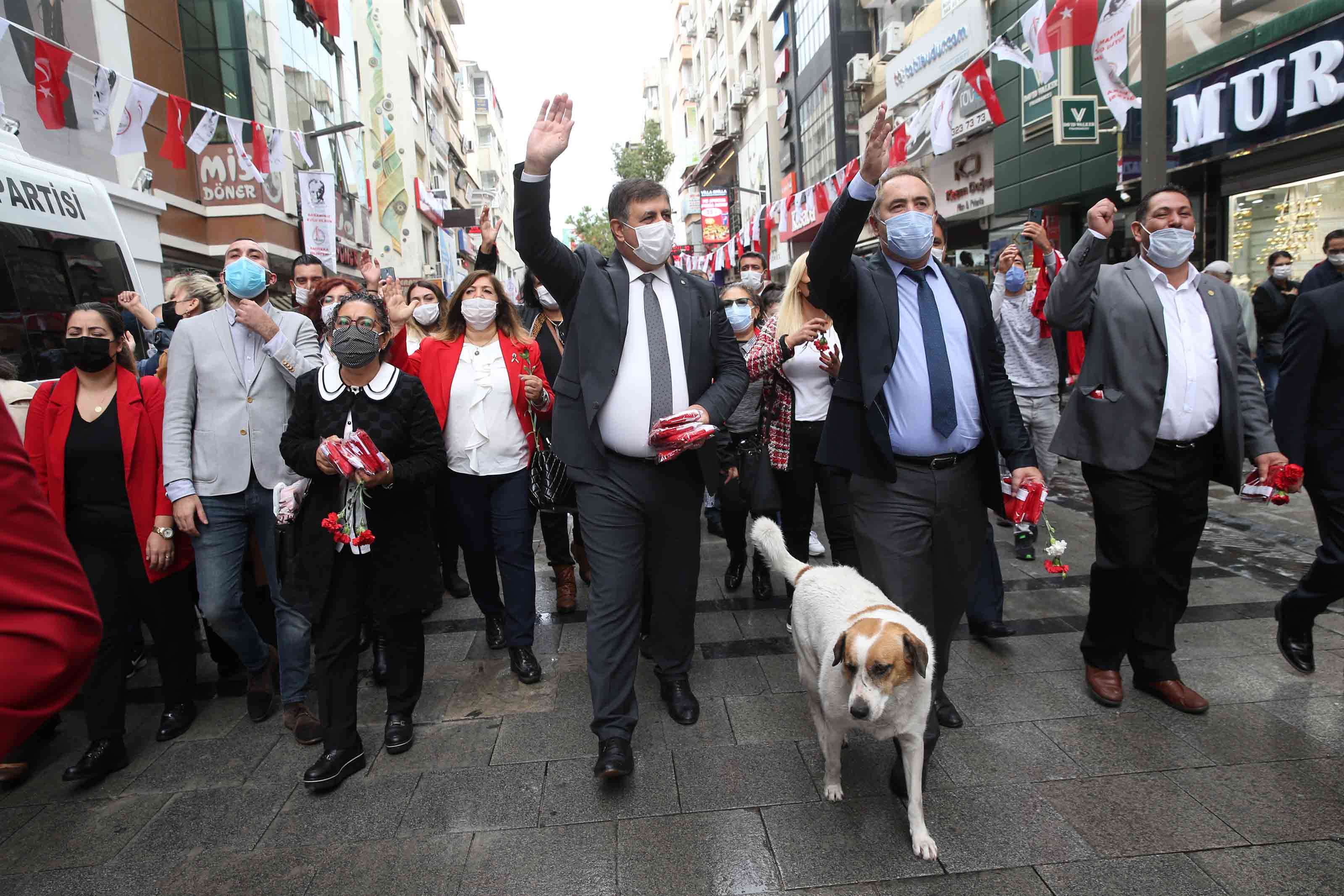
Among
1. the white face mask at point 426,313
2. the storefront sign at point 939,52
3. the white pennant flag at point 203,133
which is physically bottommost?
the white face mask at point 426,313

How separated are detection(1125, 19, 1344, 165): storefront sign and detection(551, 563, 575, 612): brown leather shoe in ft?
23.8

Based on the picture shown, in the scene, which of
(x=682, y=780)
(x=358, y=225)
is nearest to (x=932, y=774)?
(x=682, y=780)

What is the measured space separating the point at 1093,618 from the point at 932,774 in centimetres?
128

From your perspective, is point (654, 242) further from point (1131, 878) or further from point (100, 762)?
point (100, 762)

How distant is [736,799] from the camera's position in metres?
3.14

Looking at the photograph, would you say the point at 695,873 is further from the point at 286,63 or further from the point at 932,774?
the point at 286,63

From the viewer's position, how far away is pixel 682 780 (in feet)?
10.8

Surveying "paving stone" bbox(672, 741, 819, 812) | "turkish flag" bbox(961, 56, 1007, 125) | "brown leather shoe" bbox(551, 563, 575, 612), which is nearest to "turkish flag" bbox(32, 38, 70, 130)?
"brown leather shoe" bbox(551, 563, 575, 612)

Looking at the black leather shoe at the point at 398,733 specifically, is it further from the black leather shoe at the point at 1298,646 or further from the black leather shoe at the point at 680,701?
the black leather shoe at the point at 1298,646

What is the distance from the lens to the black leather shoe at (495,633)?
4926mm

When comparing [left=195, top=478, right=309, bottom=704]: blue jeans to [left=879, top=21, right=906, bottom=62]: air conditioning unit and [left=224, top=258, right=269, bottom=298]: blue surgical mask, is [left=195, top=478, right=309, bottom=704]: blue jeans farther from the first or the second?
[left=879, top=21, right=906, bottom=62]: air conditioning unit

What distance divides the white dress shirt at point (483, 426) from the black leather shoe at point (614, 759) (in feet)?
5.54

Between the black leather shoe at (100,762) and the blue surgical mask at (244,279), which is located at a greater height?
the blue surgical mask at (244,279)

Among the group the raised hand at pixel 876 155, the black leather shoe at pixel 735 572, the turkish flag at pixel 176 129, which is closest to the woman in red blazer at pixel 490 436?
the black leather shoe at pixel 735 572
